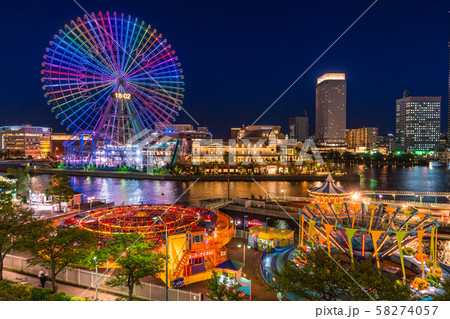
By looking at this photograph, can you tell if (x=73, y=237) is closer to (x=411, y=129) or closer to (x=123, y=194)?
(x=123, y=194)

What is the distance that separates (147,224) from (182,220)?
6.97 feet

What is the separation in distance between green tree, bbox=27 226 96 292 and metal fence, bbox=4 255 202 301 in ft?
1.92

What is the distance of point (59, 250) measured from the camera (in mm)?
12227

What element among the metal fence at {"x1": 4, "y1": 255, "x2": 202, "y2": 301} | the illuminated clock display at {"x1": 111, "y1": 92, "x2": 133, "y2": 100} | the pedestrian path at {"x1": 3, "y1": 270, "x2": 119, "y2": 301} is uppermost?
the illuminated clock display at {"x1": 111, "y1": 92, "x2": 133, "y2": 100}

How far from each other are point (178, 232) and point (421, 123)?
200m

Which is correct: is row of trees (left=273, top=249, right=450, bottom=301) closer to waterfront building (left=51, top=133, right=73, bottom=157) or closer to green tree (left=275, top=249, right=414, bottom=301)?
green tree (left=275, top=249, right=414, bottom=301)

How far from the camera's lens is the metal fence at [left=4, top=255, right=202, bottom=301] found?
35.7 feet

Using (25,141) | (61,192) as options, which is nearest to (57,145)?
(25,141)

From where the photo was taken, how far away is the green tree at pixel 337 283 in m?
7.43

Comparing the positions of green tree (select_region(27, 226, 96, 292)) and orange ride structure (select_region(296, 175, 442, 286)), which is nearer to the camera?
green tree (select_region(27, 226, 96, 292))

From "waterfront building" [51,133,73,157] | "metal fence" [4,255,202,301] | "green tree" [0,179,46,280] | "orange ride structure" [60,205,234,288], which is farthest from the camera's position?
"waterfront building" [51,133,73,157]


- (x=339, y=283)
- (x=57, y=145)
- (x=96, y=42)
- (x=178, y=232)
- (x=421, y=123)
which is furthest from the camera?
(x=421, y=123)

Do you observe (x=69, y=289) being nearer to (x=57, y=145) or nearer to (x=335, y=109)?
(x=57, y=145)

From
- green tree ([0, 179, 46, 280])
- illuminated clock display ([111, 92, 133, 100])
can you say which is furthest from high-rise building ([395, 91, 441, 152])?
green tree ([0, 179, 46, 280])
